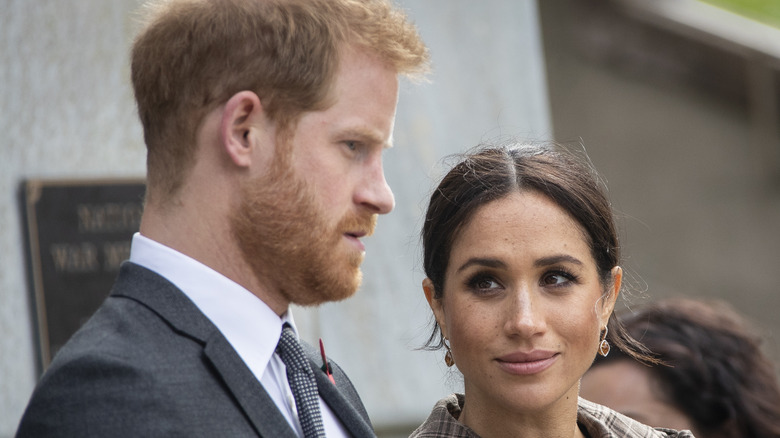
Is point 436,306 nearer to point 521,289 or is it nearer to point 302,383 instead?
point 521,289

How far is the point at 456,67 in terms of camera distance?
15.2 ft

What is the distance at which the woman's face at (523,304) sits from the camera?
8.14 ft

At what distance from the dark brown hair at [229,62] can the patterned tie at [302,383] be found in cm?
43

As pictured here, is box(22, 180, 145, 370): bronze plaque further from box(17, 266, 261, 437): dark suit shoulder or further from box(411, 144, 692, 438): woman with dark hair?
box(17, 266, 261, 437): dark suit shoulder

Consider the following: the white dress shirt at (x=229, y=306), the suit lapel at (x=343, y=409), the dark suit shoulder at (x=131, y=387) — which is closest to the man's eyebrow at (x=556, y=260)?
the suit lapel at (x=343, y=409)

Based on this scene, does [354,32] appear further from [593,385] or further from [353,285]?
[593,385]

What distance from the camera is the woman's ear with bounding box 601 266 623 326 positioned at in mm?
2658

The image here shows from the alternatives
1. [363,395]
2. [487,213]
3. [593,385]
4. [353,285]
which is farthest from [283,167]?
[363,395]

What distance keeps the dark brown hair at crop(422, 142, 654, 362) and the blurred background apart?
1.22 feet

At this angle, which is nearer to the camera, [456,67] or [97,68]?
[97,68]

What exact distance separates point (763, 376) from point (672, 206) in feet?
11.8

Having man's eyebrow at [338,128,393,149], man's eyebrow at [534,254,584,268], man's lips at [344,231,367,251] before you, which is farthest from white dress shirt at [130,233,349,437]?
man's eyebrow at [534,254,584,268]

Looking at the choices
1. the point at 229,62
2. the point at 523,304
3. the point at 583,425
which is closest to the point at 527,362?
the point at 523,304

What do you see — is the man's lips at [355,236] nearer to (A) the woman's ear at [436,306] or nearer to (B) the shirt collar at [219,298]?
(B) the shirt collar at [219,298]
